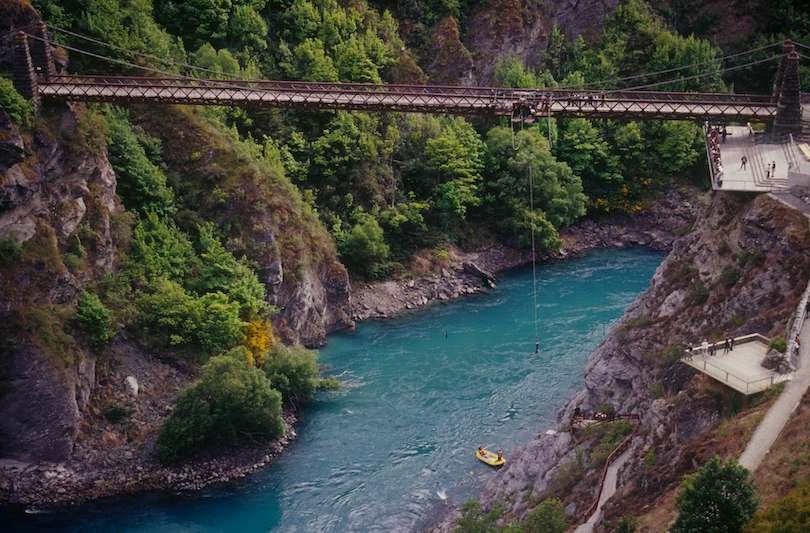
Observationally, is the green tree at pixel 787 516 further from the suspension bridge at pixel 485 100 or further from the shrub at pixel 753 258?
the suspension bridge at pixel 485 100

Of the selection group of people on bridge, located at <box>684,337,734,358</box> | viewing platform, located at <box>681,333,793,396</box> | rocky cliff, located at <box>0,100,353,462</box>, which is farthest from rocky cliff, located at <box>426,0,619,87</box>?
viewing platform, located at <box>681,333,793,396</box>

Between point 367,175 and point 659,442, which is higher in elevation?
point 367,175

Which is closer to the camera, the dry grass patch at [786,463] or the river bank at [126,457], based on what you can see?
the dry grass patch at [786,463]

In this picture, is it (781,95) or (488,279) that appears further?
(488,279)

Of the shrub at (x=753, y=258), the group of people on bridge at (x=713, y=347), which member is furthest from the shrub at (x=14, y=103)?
the shrub at (x=753, y=258)

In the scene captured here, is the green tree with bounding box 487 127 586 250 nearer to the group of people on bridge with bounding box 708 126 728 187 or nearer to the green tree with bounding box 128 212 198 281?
the group of people on bridge with bounding box 708 126 728 187

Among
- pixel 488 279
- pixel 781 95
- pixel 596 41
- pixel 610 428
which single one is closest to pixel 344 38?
pixel 488 279

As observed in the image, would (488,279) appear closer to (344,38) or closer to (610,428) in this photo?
(344,38)
